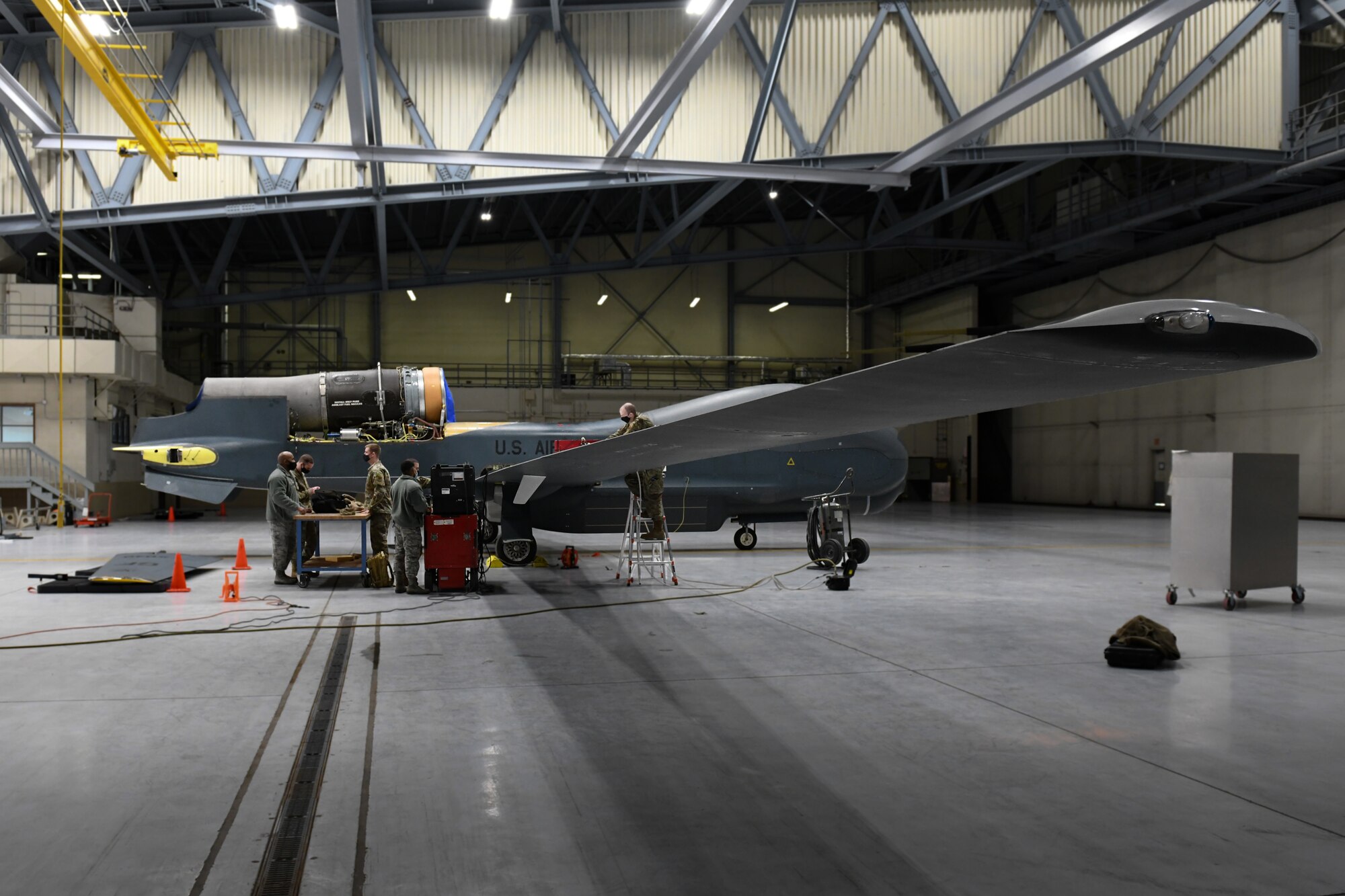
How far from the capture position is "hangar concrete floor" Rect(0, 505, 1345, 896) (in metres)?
3.11

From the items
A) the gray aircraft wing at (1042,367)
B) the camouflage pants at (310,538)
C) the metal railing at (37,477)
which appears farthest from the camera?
the metal railing at (37,477)

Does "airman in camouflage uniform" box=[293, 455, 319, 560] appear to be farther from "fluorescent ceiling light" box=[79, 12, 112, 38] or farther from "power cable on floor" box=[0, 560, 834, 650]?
"fluorescent ceiling light" box=[79, 12, 112, 38]

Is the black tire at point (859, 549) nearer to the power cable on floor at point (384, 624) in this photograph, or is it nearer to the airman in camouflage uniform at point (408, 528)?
the power cable on floor at point (384, 624)

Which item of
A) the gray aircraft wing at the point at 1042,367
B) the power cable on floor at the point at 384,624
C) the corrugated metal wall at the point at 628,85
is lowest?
the power cable on floor at the point at 384,624

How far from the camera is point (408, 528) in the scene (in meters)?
10.5

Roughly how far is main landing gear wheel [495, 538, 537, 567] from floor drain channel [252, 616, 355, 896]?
6.95 m

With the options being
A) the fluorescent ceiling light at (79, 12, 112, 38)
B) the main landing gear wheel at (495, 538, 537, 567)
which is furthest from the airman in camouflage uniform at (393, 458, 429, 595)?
the fluorescent ceiling light at (79, 12, 112, 38)

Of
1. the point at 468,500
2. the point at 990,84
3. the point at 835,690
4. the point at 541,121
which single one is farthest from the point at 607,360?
the point at 835,690

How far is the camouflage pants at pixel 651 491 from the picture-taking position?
1158 centimetres

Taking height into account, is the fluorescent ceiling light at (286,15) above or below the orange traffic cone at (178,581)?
above

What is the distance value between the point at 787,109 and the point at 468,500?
13.3 m

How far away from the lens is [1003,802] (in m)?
3.68

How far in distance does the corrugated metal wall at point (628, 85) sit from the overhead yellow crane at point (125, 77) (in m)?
0.68

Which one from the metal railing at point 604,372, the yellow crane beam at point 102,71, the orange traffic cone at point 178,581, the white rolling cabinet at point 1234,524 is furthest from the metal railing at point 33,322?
the white rolling cabinet at point 1234,524
